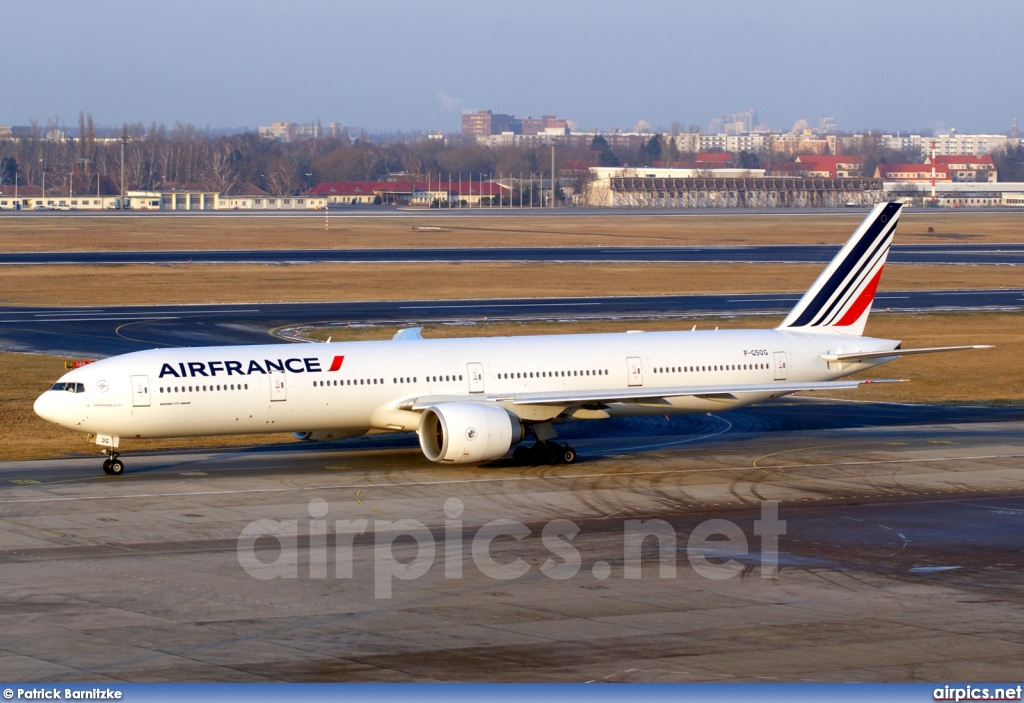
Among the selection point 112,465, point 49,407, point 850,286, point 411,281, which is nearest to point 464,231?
point 411,281

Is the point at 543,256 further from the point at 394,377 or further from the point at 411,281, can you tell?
the point at 394,377

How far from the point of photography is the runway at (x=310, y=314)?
66938mm

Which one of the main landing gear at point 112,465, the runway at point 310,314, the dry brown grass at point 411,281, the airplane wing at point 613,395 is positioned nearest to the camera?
the main landing gear at point 112,465

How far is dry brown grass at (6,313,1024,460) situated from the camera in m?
46.2

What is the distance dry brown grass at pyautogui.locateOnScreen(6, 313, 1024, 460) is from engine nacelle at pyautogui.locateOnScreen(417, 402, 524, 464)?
9841 mm

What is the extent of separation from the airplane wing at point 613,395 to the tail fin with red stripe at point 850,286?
4.29m

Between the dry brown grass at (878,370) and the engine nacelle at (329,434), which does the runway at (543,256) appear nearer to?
the dry brown grass at (878,370)

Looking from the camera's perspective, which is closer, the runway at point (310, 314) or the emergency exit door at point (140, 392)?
the emergency exit door at point (140, 392)

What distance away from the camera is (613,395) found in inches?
1567

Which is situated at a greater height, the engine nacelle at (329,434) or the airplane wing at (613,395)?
the airplane wing at (613,395)

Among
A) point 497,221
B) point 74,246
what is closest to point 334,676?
point 74,246

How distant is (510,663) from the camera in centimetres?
2133

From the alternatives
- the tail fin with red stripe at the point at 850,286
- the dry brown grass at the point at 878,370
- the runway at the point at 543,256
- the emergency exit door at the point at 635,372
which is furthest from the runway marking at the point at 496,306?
the emergency exit door at the point at 635,372

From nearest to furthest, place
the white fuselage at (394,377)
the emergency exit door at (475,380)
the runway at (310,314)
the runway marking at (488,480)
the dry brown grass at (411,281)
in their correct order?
the runway marking at (488,480) → the white fuselage at (394,377) → the emergency exit door at (475,380) → the runway at (310,314) → the dry brown grass at (411,281)
